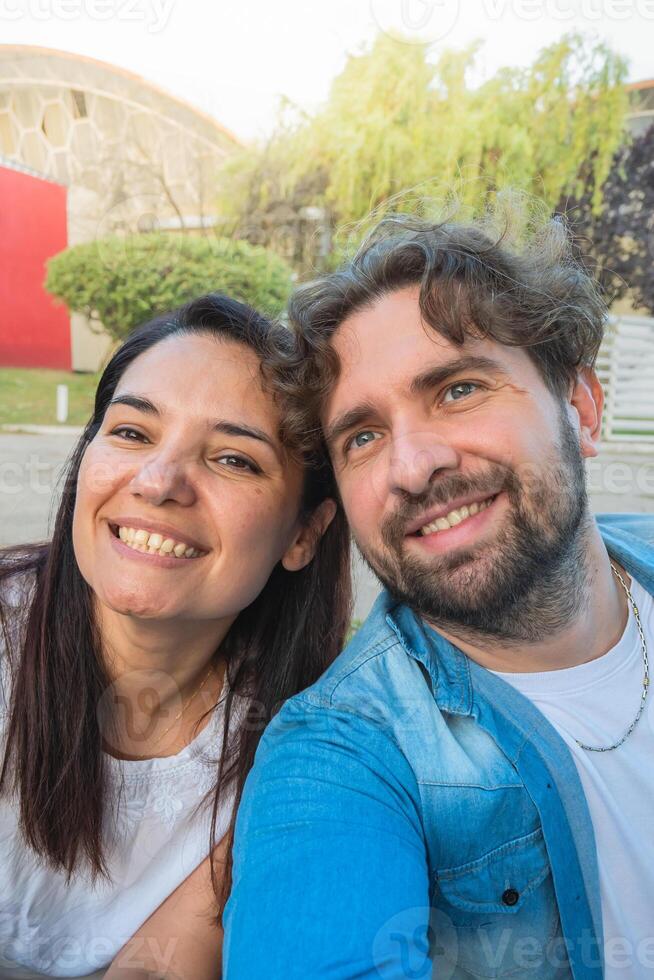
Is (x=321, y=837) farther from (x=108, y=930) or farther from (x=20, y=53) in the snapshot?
(x=20, y=53)

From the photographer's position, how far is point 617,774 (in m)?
1.41

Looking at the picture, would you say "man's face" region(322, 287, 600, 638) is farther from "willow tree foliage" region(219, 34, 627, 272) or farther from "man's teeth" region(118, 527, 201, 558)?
"willow tree foliage" region(219, 34, 627, 272)

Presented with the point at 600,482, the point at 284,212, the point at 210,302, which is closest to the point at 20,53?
the point at 284,212

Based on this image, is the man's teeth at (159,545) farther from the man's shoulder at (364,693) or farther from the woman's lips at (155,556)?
the man's shoulder at (364,693)

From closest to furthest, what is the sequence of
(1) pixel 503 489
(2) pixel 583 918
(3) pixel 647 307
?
(2) pixel 583 918 < (1) pixel 503 489 < (3) pixel 647 307

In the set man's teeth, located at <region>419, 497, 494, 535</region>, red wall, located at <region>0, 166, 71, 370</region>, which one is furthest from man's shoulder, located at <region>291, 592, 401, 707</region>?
red wall, located at <region>0, 166, 71, 370</region>

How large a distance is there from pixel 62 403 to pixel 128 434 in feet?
25.9

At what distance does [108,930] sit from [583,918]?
1.16 meters

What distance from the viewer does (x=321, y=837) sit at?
Answer: 1.11m

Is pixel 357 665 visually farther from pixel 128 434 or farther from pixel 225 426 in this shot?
pixel 128 434

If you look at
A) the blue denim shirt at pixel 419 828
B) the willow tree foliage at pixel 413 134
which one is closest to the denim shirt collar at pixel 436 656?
the blue denim shirt at pixel 419 828

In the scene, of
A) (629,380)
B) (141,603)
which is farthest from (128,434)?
(629,380)

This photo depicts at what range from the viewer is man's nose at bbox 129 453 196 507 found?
1.57m

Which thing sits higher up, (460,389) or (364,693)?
(460,389)
